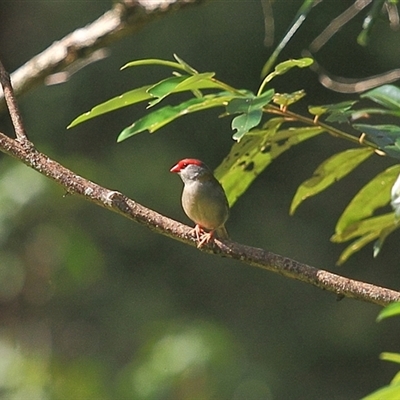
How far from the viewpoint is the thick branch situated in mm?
2000

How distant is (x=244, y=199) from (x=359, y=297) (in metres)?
5.76

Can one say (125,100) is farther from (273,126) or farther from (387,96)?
(387,96)

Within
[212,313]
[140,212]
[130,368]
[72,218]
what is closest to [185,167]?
[140,212]

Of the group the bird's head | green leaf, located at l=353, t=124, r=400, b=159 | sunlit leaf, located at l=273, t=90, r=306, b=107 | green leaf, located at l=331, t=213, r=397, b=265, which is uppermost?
sunlit leaf, located at l=273, t=90, r=306, b=107

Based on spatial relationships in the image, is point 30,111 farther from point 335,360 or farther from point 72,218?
point 335,360

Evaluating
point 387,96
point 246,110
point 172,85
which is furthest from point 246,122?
point 387,96

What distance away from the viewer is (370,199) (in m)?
2.38

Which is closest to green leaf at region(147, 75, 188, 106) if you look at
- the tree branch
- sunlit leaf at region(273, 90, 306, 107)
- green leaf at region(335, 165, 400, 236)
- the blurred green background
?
sunlit leaf at region(273, 90, 306, 107)

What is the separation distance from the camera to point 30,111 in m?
→ 7.25

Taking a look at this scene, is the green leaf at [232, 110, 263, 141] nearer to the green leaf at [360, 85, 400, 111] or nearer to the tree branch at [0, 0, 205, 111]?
the green leaf at [360, 85, 400, 111]

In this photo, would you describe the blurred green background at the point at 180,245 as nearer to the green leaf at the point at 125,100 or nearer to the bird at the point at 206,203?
the bird at the point at 206,203

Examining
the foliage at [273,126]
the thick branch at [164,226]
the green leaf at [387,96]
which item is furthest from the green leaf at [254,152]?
the thick branch at [164,226]

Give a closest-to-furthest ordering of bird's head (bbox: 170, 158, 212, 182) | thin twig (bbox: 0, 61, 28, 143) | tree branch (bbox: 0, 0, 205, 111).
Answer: thin twig (bbox: 0, 61, 28, 143), tree branch (bbox: 0, 0, 205, 111), bird's head (bbox: 170, 158, 212, 182)

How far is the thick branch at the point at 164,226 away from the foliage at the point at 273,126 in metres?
0.18
